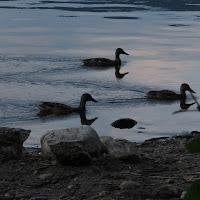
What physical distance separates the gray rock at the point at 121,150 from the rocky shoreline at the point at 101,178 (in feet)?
0.21

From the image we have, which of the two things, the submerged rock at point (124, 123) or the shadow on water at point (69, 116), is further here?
the shadow on water at point (69, 116)

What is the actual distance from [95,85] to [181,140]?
655cm

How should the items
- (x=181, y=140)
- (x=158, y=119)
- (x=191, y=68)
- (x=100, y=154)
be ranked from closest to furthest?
(x=100, y=154)
(x=181, y=140)
(x=158, y=119)
(x=191, y=68)

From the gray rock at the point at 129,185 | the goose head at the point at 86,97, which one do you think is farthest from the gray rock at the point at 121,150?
the goose head at the point at 86,97

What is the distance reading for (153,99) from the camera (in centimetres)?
1420

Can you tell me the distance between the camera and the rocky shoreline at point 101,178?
5.56m

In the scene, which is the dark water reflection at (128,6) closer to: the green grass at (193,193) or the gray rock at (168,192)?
the gray rock at (168,192)

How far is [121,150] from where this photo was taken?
7055 millimetres

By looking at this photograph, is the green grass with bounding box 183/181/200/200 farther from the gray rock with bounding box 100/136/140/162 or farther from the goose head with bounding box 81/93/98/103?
the goose head with bounding box 81/93/98/103

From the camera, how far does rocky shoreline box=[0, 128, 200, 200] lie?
18.2 feet

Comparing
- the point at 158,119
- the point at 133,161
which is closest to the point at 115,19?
the point at 158,119

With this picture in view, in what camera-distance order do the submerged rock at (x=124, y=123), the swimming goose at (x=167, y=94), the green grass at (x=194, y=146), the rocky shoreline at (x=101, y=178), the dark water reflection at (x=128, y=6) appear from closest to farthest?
the green grass at (x=194, y=146)
the rocky shoreline at (x=101, y=178)
the submerged rock at (x=124, y=123)
the swimming goose at (x=167, y=94)
the dark water reflection at (x=128, y=6)

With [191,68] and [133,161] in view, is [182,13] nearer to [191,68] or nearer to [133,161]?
[191,68]

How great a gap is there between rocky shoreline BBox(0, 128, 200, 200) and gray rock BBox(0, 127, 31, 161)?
11 cm
